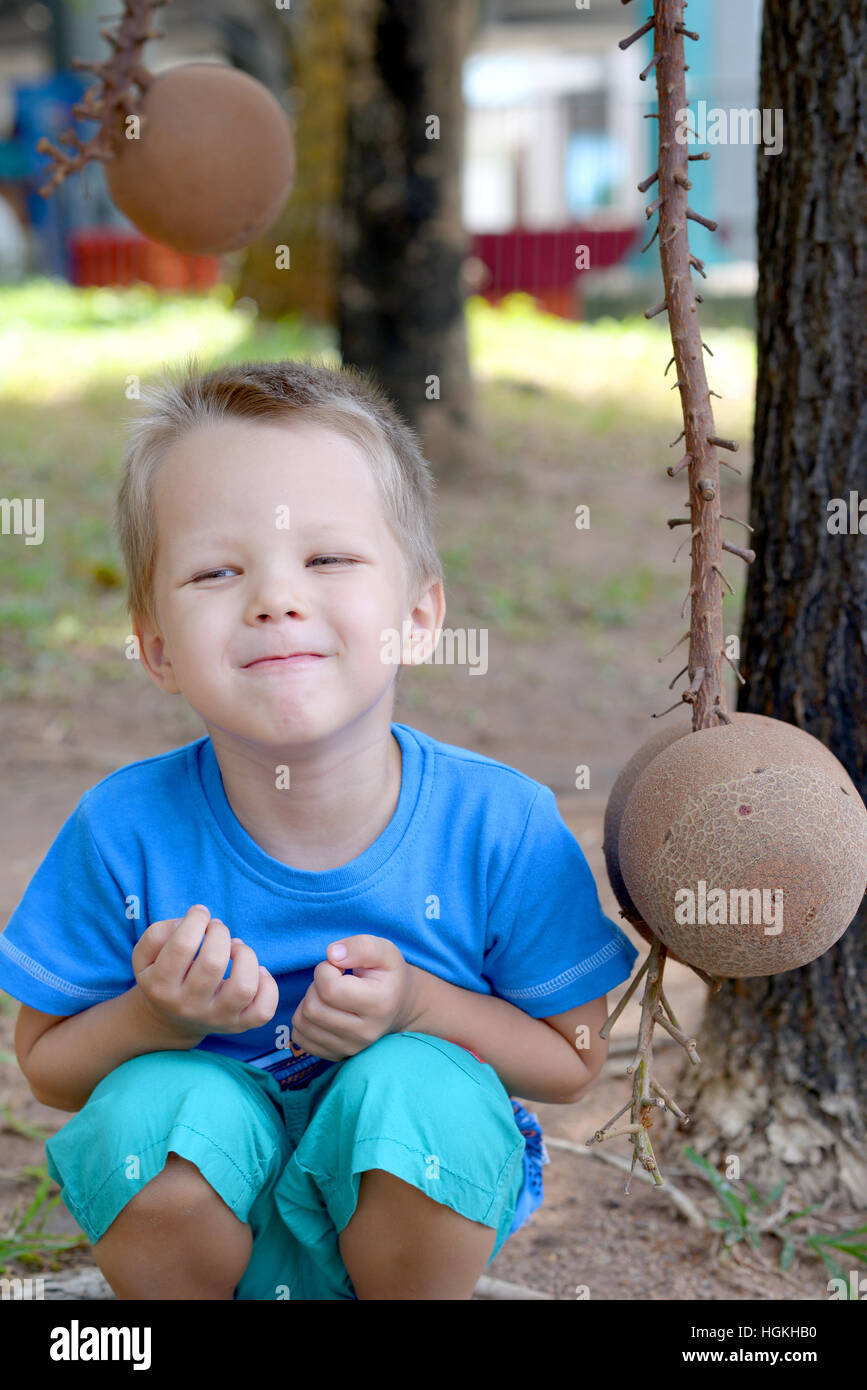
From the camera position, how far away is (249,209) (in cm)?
218

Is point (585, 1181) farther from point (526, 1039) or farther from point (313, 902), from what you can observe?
point (313, 902)

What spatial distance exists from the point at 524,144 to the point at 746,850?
22128 millimetres

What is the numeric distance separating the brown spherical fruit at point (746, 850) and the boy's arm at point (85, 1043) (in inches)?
23.0

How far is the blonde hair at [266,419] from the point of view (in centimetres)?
174

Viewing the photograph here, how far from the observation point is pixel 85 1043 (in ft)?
5.58

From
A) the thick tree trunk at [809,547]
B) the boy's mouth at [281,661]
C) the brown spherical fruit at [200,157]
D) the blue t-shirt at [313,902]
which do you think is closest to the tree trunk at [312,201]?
the brown spherical fruit at [200,157]

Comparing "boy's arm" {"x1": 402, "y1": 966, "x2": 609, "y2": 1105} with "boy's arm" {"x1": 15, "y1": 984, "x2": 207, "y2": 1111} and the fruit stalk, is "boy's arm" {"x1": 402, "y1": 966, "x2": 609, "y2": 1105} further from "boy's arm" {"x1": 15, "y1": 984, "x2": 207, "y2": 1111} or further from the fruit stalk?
the fruit stalk

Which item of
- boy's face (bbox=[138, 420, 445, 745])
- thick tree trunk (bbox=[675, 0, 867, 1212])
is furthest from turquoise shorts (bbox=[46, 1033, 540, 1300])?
thick tree trunk (bbox=[675, 0, 867, 1212])

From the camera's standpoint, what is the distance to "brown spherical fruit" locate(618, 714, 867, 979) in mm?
1364

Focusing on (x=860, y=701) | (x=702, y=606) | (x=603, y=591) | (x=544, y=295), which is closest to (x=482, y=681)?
(x=603, y=591)

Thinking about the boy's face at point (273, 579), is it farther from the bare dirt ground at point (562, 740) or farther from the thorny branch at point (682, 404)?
the bare dirt ground at point (562, 740)

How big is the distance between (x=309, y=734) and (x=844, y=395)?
1.03 metres
